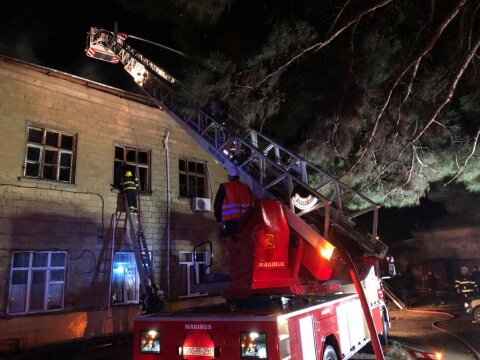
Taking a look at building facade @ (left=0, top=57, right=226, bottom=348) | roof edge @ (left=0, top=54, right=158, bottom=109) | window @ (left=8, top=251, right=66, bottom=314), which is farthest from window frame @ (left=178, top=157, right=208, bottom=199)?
window @ (left=8, top=251, right=66, bottom=314)

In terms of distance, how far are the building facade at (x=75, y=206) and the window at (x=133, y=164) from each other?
32mm

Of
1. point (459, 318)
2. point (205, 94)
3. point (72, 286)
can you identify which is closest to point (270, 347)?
point (205, 94)

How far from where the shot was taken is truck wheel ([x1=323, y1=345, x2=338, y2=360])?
4616 mm

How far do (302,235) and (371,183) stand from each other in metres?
3.38

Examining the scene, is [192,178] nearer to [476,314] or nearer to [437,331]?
[437,331]

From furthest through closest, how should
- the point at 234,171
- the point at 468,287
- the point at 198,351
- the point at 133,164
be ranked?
the point at 468,287 < the point at 133,164 < the point at 234,171 < the point at 198,351

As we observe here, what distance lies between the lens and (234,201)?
4.70 meters

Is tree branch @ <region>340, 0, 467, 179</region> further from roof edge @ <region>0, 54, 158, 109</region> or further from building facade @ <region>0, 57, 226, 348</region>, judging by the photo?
roof edge @ <region>0, 54, 158, 109</region>

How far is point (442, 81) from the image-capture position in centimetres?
623

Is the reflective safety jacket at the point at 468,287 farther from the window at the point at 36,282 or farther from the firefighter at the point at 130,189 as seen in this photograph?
the window at the point at 36,282

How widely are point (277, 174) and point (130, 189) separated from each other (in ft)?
18.5

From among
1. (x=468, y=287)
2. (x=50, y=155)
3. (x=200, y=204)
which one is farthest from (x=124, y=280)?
(x=468, y=287)

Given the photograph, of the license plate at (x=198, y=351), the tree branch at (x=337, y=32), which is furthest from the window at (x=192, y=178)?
the license plate at (x=198, y=351)

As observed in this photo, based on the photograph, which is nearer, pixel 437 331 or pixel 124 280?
pixel 437 331
